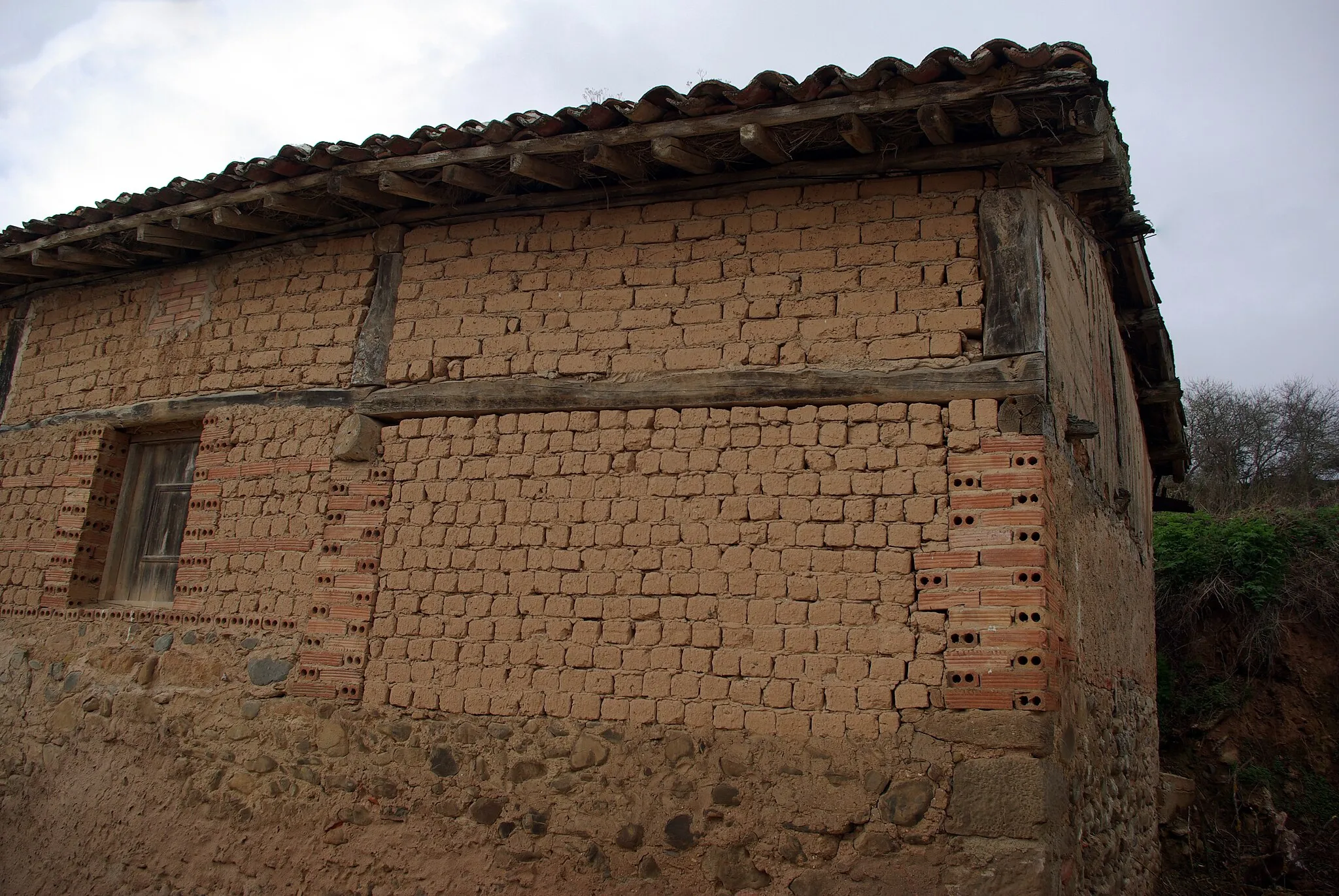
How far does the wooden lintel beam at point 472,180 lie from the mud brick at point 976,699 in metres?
3.63

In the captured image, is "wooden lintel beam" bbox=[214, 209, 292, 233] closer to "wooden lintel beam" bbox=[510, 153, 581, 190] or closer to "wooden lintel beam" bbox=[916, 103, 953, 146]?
"wooden lintel beam" bbox=[510, 153, 581, 190]

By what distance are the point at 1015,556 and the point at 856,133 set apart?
2.10 m

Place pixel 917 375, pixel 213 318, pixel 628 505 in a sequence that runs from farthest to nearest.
Result: pixel 213 318
pixel 628 505
pixel 917 375

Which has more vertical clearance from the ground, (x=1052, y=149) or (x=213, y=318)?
(x=1052, y=149)

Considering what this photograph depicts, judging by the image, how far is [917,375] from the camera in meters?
4.77

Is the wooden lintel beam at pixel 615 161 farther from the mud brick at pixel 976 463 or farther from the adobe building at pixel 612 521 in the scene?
the mud brick at pixel 976 463

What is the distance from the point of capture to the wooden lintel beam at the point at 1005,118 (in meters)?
4.45

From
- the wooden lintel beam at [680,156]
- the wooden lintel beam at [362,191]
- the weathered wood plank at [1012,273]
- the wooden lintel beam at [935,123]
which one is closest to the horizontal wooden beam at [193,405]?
the wooden lintel beam at [362,191]

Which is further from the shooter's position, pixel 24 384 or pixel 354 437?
pixel 24 384

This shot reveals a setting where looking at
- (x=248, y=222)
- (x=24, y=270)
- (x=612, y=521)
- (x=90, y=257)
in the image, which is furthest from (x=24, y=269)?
(x=612, y=521)

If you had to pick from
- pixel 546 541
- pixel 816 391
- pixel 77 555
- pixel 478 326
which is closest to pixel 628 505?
pixel 546 541

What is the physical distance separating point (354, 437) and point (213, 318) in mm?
1696

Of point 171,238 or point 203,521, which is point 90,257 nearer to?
point 171,238

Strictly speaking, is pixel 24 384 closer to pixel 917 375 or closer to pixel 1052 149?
pixel 917 375
